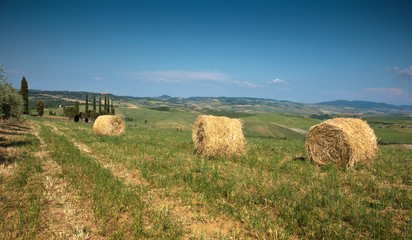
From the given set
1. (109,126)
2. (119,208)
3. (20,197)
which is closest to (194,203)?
(119,208)

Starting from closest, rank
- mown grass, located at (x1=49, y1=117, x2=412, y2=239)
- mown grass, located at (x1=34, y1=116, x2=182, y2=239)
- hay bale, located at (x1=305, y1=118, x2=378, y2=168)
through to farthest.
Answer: mown grass, located at (x1=34, y1=116, x2=182, y2=239) → mown grass, located at (x1=49, y1=117, x2=412, y2=239) → hay bale, located at (x1=305, y1=118, x2=378, y2=168)

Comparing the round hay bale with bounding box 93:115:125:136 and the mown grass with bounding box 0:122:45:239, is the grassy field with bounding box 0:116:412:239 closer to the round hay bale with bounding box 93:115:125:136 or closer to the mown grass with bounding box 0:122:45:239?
the mown grass with bounding box 0:122:45:239

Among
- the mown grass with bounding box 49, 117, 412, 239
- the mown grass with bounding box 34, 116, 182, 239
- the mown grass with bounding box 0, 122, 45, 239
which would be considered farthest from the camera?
the mown grass with bounding box 49, 117, 412, 239

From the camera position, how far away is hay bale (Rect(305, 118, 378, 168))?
10.9 metres

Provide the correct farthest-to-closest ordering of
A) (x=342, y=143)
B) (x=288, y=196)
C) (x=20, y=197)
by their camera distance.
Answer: (x=342, y=143)
(x=288, y=196)
(x=20, y=197)

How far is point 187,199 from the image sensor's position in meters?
6.67

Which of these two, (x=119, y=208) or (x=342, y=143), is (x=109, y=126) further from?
(x=342, y=143)

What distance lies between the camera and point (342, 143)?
11.1 m

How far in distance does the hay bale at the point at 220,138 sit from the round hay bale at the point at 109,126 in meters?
14.4

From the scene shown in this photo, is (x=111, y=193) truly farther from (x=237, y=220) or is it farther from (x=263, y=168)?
(x=263, y=168)

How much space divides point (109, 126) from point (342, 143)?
22.3 m

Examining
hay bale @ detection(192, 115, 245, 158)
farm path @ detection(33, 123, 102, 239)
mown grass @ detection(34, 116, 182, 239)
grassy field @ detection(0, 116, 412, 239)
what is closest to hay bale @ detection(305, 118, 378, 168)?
grassy field @ detection(0, 116, 412, 239)

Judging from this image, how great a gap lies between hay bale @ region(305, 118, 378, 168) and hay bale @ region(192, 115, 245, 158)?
4341mm

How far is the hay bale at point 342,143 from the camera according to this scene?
10875 mm
